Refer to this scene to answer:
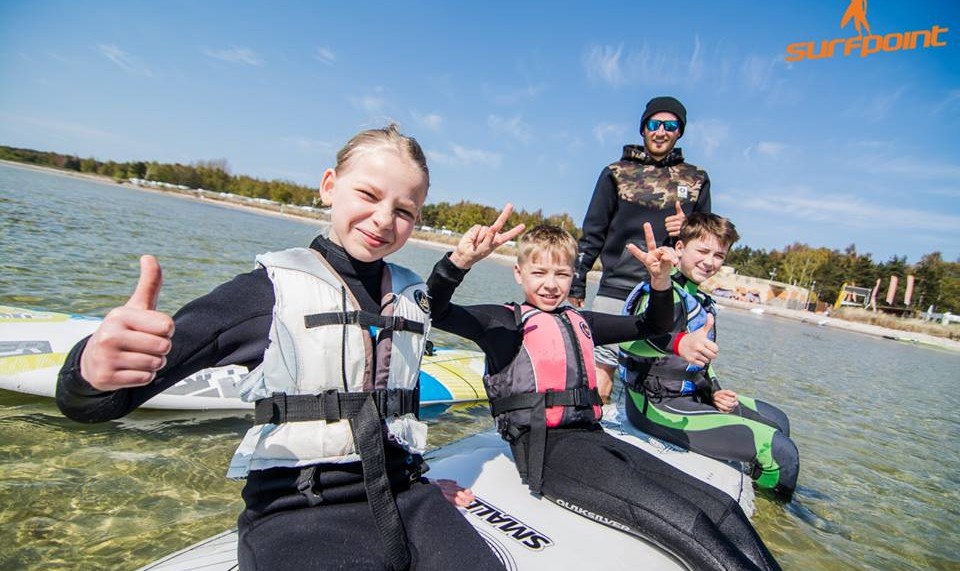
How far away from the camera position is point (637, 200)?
4.31 m

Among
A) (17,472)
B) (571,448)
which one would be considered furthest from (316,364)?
(17,472)

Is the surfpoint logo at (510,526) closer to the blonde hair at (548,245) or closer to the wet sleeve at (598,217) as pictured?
the blonde hair at (548,245)

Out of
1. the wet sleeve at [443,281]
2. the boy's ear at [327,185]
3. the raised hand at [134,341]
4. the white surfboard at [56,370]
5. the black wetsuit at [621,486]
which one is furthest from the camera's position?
the white surfboard at [56,370]

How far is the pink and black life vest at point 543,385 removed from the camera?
2.51m

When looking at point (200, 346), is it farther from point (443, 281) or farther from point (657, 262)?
point (657, 262)

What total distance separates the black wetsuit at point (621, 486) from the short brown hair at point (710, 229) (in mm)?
1728

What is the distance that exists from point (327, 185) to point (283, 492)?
1093 mm

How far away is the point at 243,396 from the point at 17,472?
2331 millimetres

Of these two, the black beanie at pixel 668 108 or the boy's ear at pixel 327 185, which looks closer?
the boy's ear at pixel 327 185

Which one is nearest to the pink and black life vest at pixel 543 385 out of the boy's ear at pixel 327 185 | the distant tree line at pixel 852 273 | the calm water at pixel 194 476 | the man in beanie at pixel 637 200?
the boy's ear at pixel 327 185

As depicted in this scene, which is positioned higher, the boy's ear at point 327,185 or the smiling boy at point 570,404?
the boy's ear at point 327,185

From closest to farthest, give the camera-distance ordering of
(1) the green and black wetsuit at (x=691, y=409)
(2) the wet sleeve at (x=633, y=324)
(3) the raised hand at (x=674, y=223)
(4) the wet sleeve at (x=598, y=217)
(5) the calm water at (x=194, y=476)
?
1. (5) the calm water at (x=194, y=476)
2. (2) the wet sleeve at (x=633, y=324)
3. (1) the green and black wetsuit at (x=691, y=409)
4. (3) the raised hand at (x=674, y=223)
5. (4) the wet sleeve at (x=598, y=217)

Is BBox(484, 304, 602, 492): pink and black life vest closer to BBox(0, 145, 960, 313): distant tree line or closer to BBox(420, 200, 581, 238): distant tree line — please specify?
BBox(0, 145, 960, 313): distant tree line

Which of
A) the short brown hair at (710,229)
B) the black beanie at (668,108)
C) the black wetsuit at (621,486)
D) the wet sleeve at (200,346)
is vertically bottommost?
the black wetsuit at (621,486)
